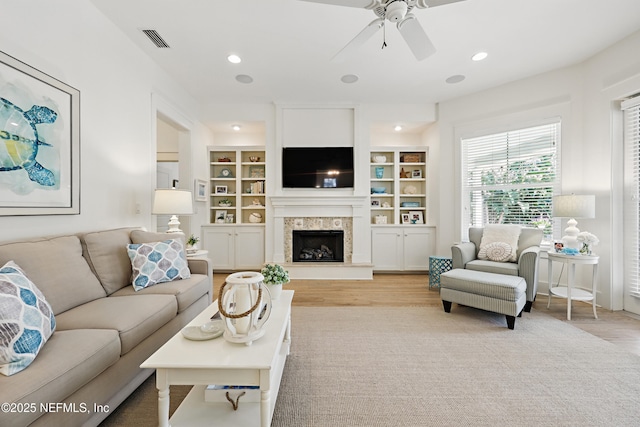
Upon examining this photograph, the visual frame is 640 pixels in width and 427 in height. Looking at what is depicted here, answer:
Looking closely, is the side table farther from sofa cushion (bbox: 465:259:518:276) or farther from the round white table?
the round white table

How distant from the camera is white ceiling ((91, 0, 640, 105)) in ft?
8.13

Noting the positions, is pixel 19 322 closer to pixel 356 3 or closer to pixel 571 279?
pixel 356 3

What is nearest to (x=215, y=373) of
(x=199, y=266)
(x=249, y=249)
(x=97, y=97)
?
(x=199, y=266)

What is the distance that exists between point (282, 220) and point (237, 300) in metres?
3.34

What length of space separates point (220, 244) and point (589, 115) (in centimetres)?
550

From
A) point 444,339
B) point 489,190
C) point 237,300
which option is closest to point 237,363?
point 237,300

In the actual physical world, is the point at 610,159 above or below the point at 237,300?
above

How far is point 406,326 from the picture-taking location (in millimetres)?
2674

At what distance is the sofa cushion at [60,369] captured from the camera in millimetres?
980

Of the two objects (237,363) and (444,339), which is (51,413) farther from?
(444,339)

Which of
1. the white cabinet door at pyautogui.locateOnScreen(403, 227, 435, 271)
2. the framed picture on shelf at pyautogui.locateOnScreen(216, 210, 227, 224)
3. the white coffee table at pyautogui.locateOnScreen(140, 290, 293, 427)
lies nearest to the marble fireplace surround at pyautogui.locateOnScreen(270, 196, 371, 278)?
the white cabinet door at pyautogui.locateOnScreen(403, 227, 435, 271)

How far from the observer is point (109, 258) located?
7.15 feet

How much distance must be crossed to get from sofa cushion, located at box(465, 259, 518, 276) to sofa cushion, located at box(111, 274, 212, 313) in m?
2.98

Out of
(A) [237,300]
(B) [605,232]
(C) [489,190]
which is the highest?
(C) [489,190]
